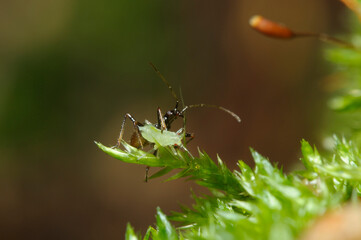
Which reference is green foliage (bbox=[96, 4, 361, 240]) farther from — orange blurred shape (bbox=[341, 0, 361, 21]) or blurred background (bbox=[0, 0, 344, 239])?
blurred background (bbox=[0, 0, 344, 239])

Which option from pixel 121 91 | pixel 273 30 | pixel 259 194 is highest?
pixel 273 30

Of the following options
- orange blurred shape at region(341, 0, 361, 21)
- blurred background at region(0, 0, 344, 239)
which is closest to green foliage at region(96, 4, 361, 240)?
orange blurred shape at region(341, 0, 361, 21)

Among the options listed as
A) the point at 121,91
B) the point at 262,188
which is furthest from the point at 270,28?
the point at 121,91

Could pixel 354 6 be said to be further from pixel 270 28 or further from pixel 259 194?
pixel 259 194

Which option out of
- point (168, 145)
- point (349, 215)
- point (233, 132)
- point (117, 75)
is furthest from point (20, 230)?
point (349, 215)

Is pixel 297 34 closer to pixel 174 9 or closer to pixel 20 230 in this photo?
pixel 20 230

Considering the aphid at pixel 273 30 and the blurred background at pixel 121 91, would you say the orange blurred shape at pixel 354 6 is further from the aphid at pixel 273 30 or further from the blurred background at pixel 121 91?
the blurred background at pixel 121 91

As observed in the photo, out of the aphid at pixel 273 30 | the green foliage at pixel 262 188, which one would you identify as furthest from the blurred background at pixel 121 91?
the aphid at pixel 273 30

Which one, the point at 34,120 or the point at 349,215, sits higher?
the point at 349,215
